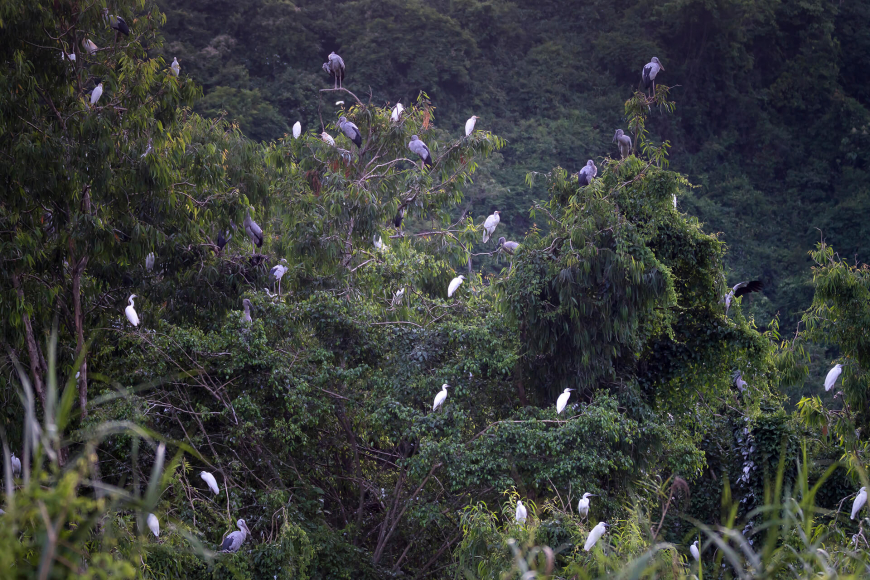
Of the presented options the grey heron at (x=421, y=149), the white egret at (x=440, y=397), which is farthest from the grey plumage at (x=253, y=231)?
the white egret at (x=440, y=397)

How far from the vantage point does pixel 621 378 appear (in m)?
4.90

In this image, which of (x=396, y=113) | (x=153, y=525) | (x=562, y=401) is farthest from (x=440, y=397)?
(x=396, y=113)

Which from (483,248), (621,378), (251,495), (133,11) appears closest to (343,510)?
(251,495)

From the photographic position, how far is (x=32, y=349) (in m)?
4.45

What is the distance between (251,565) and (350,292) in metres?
2.41

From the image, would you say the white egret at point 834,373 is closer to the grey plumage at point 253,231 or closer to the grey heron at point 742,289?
the grey heron at point 742,289

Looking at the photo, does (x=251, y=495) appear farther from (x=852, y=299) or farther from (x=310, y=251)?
(x=852, y=299)

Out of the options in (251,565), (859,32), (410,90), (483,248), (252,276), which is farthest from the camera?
(859,32)

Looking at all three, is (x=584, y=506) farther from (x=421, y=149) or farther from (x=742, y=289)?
(x=421, y=149)

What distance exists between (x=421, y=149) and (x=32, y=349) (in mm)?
3571

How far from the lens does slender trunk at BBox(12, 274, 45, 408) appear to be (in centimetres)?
420

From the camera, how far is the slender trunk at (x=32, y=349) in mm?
4195

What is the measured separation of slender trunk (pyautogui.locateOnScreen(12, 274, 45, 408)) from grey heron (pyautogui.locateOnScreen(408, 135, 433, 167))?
3.48 m

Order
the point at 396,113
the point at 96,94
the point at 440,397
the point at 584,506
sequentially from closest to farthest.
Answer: the point at 584,506, the point at 96,94, the point at 440,397, the point at 396,113
